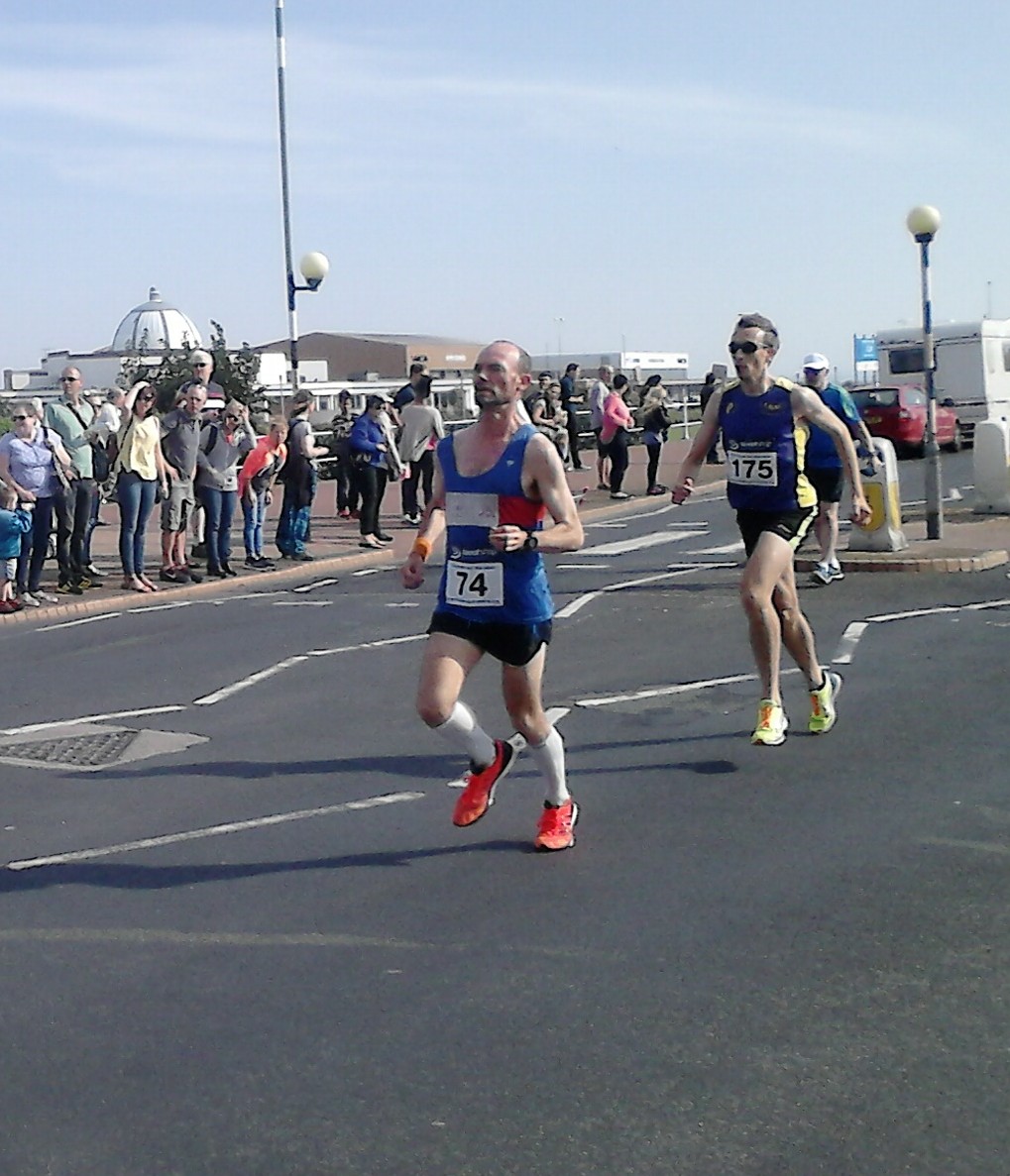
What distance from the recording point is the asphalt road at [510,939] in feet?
13.7

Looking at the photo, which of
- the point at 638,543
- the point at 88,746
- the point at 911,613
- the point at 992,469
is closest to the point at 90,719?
the point at 88,746

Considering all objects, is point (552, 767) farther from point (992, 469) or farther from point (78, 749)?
point (992, 469)

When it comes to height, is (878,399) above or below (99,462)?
above

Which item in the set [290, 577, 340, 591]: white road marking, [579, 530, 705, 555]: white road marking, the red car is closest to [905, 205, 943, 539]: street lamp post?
[579, 530, 705, 555]: white road marking

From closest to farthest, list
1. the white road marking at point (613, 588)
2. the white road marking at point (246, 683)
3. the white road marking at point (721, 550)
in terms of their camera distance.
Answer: the white road marking at point (246, 683) < the white road marking at point (613, 588) < the white road marking at point (721, 550)

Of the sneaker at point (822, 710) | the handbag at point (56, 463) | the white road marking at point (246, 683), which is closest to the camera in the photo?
the sneaker at point (822, 710)

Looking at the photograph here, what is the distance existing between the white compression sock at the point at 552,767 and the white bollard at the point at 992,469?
49.2 feet

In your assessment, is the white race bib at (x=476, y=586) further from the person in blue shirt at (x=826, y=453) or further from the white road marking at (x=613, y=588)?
the person in blue shirt at (x=826, y=453)

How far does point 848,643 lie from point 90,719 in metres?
5.22

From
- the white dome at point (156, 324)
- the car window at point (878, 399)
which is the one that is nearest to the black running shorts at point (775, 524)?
the car window at point (878, 399)

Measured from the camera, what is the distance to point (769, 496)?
8.65 m

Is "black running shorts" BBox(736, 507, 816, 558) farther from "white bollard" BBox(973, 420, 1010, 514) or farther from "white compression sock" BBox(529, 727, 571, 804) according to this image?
"white bollard" BBox(973, 420, 1010, 514)

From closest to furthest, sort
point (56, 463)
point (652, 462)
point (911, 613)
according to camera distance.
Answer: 1. point (911, 613)
2. point (56, 463)
3. point (652, 462)

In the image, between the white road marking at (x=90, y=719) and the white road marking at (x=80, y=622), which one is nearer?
the white road marking at (x=90, y=719)
